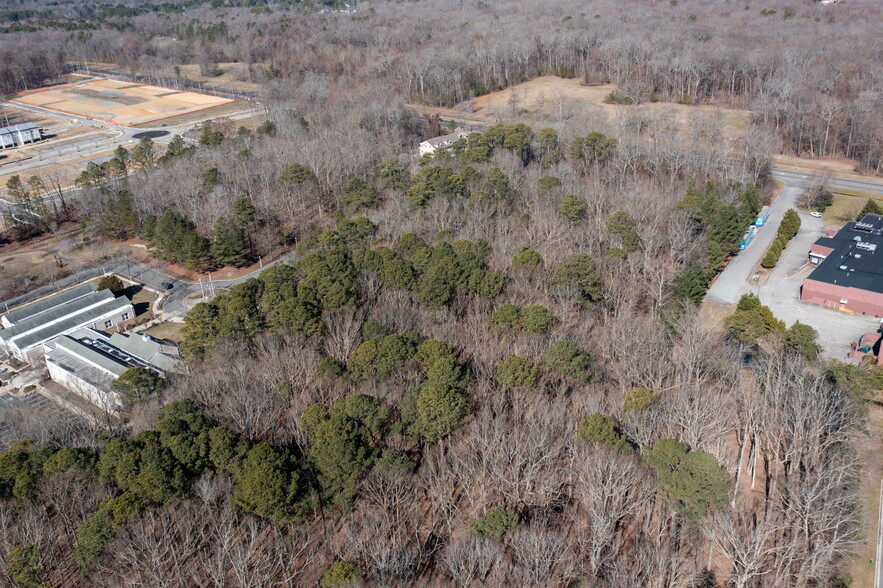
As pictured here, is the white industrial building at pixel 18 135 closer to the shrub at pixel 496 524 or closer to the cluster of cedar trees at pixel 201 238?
the cluster of cedar trees at pixel 201 238

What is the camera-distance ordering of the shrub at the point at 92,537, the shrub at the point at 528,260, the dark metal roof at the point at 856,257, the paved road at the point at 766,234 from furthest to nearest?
the paved road at the point at 766,234
the dark metal roof at the point at 856,257
the shrub at the point at 528,260
the shrub at the point at 92,537

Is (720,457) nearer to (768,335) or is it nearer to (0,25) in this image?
(768,335)

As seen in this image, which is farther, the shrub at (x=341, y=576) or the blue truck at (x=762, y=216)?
the blue truck at (x=762, y=216)

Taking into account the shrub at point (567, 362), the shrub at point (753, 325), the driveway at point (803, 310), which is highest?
the shrub at point (567, 362)

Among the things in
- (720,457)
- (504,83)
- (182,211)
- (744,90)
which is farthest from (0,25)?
(720,457)

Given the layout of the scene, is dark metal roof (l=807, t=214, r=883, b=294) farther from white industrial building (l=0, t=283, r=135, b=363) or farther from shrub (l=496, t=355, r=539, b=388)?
white industrial building (l=0, t=283, r=135, b=363)

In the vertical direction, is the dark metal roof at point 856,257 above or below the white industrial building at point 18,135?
below

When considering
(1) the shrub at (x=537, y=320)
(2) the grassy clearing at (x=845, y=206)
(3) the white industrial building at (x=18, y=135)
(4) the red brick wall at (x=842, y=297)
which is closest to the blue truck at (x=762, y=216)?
(2) the grassy clearing at (x=845, y=206)

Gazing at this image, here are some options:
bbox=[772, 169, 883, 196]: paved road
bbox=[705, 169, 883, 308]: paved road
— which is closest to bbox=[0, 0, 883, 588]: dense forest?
bbox=[705, 169, 883, 308]: paved road
